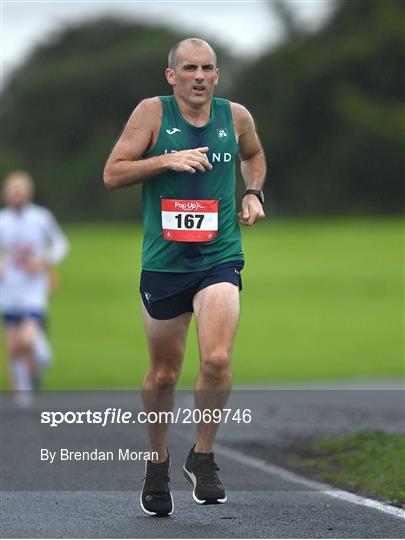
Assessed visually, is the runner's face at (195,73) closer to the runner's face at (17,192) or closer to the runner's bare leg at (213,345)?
the runner's bare leg at (213,345)

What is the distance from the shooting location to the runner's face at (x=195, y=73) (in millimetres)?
7828

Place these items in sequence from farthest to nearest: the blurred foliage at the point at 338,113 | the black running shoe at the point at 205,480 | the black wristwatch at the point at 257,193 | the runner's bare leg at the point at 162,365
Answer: the blurred foliage at the point at 338,113
the black wristwatch at the point at 257,193
the runner's bare leg at the point at 162,365
the black running shoe at the point at 205,480

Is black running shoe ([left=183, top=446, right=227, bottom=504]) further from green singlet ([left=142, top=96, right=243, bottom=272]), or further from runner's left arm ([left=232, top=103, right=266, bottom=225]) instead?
runner's left arm ([left=232, top=103, right=266, bottom=225])

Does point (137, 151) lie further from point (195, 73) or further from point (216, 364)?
point (216, 364)

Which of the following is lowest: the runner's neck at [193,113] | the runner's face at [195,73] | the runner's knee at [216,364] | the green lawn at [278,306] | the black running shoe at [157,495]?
the green lawn at [278,306]

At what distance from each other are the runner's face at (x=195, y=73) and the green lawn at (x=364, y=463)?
243 centimetres

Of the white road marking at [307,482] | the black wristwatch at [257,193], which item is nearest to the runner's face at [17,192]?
the white road marking at [307,482]

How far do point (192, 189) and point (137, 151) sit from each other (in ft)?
1.12

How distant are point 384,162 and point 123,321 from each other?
2664 centimetres

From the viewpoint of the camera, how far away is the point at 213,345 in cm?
773

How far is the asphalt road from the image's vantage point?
739cm

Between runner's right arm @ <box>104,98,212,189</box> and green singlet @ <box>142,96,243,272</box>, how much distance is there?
2.1 inches

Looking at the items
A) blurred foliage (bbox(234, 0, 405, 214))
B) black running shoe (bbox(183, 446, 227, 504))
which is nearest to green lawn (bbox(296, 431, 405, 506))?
black running shoe (bbox(183, 446, 227, 504))

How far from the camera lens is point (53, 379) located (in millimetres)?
20922
